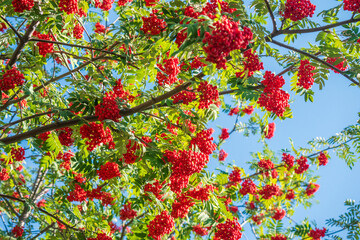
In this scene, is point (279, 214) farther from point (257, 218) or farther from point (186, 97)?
point (186, 97)

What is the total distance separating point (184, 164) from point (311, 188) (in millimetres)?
7929

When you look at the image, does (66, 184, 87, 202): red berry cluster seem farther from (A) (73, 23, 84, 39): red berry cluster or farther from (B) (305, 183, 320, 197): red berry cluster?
(B) (305, 183, 320, 197): red berry cluster

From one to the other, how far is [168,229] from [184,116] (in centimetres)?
195

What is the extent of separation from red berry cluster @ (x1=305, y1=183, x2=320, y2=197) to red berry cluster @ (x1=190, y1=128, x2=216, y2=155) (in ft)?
24.1

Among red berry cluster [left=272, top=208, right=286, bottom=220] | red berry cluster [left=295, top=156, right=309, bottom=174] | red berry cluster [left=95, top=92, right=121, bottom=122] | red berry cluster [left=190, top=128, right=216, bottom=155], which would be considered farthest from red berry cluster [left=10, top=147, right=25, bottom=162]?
red berry cluster [left=272, top=208, right=286, bottom=220]

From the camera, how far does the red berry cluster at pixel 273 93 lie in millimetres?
4020

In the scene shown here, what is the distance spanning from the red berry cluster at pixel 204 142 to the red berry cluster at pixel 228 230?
1687 millimetres

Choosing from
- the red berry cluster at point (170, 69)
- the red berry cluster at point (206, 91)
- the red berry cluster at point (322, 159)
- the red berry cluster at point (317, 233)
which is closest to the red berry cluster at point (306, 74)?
the red berry cluster at point (206, 91)

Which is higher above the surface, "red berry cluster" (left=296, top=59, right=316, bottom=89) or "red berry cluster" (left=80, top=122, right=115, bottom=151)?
"red berry cluster" (left=296, top=59, right=316, bottom=89)

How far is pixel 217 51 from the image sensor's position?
7.89ft

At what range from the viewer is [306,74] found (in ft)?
13.8

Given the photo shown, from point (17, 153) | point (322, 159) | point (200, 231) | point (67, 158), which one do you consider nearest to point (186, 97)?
point (67, 158)

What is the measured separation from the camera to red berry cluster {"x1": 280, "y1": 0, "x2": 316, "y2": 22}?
377 cm

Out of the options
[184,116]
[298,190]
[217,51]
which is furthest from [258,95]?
[298,190]
